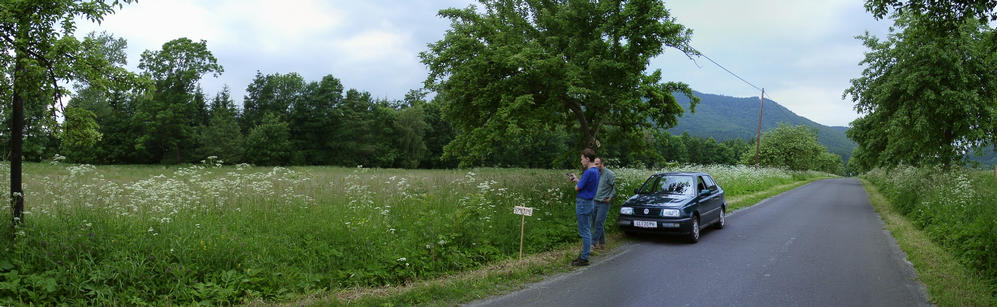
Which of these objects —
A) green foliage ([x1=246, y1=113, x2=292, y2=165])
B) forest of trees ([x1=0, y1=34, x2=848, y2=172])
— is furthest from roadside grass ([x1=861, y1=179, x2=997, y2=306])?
green foliage ([x1=246, y1=113, x2=292, y2=165])

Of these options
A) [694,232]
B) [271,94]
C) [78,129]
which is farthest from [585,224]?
[271,94]

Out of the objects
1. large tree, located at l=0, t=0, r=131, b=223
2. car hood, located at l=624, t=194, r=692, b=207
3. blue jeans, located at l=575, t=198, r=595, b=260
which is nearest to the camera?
large tree, located at l=0, t=0, r=131, b=223

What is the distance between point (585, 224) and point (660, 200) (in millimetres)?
3109

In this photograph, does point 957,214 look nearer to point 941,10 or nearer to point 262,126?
point 941,10

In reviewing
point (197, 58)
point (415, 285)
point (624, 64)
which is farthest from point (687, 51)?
point (197, 58)

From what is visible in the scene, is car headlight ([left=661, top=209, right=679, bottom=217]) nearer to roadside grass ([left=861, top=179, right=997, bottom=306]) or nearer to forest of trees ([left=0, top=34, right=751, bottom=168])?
roadside grass ([left=861, top=179, right=997, bottom=306])

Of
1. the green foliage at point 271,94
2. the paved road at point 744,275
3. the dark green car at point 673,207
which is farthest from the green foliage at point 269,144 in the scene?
the paved road at point 744,275

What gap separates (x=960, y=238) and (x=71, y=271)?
13755 mm

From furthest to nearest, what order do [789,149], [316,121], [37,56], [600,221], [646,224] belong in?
[316,121] → [789,149] → [646,224] → [600,221] → [37,56]

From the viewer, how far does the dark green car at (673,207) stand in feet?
29.9

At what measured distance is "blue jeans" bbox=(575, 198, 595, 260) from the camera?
731 centimetres

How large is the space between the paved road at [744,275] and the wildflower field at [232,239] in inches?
58.2

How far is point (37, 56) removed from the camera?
16.0 feet

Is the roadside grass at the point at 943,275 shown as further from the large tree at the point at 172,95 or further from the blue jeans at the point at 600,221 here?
the large tree at the point at 172,95
